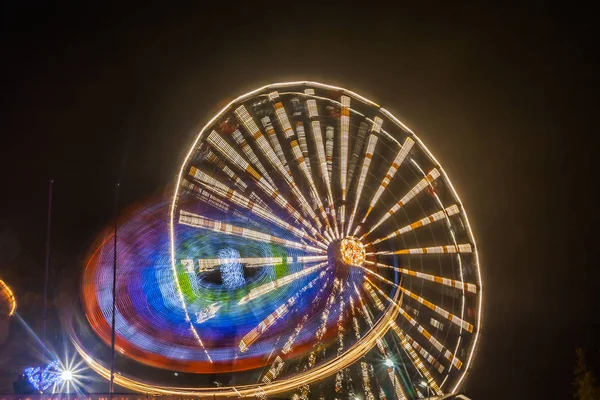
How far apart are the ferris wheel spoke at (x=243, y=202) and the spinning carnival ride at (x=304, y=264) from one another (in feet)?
0.10

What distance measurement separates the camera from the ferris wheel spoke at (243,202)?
62.8ft

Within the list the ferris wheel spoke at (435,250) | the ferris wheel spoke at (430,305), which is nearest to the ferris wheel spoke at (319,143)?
the ferris wheel spoke at (435,250)

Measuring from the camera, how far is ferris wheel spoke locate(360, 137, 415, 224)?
64.1ft

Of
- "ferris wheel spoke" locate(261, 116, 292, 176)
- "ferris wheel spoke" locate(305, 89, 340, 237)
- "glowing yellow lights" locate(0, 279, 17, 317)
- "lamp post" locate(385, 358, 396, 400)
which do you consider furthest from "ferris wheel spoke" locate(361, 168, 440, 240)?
"glowing yellow lights" locate(0, 279, 17, 317)

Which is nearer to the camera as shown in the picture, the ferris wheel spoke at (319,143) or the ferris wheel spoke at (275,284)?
the ferris wheel spoke at (275,284)

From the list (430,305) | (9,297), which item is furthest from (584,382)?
(9,297)

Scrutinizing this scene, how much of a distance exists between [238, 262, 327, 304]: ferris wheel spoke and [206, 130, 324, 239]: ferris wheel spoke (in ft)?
3.15

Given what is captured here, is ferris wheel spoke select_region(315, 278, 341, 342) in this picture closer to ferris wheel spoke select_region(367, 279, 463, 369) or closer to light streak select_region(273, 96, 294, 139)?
ferris wheel spoke select_region(367, 279, 463, 369)

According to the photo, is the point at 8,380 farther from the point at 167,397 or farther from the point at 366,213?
the point at 366,213

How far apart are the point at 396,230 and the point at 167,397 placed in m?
7.69

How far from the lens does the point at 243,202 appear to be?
1959cm

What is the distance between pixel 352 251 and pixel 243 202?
3254 millimetres

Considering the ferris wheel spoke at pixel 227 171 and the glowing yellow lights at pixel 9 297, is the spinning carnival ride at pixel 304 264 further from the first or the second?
the glowing yellow lights at pixel 9 297

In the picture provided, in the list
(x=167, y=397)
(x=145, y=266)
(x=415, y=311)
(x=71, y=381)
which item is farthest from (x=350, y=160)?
(x=71, y=381)
